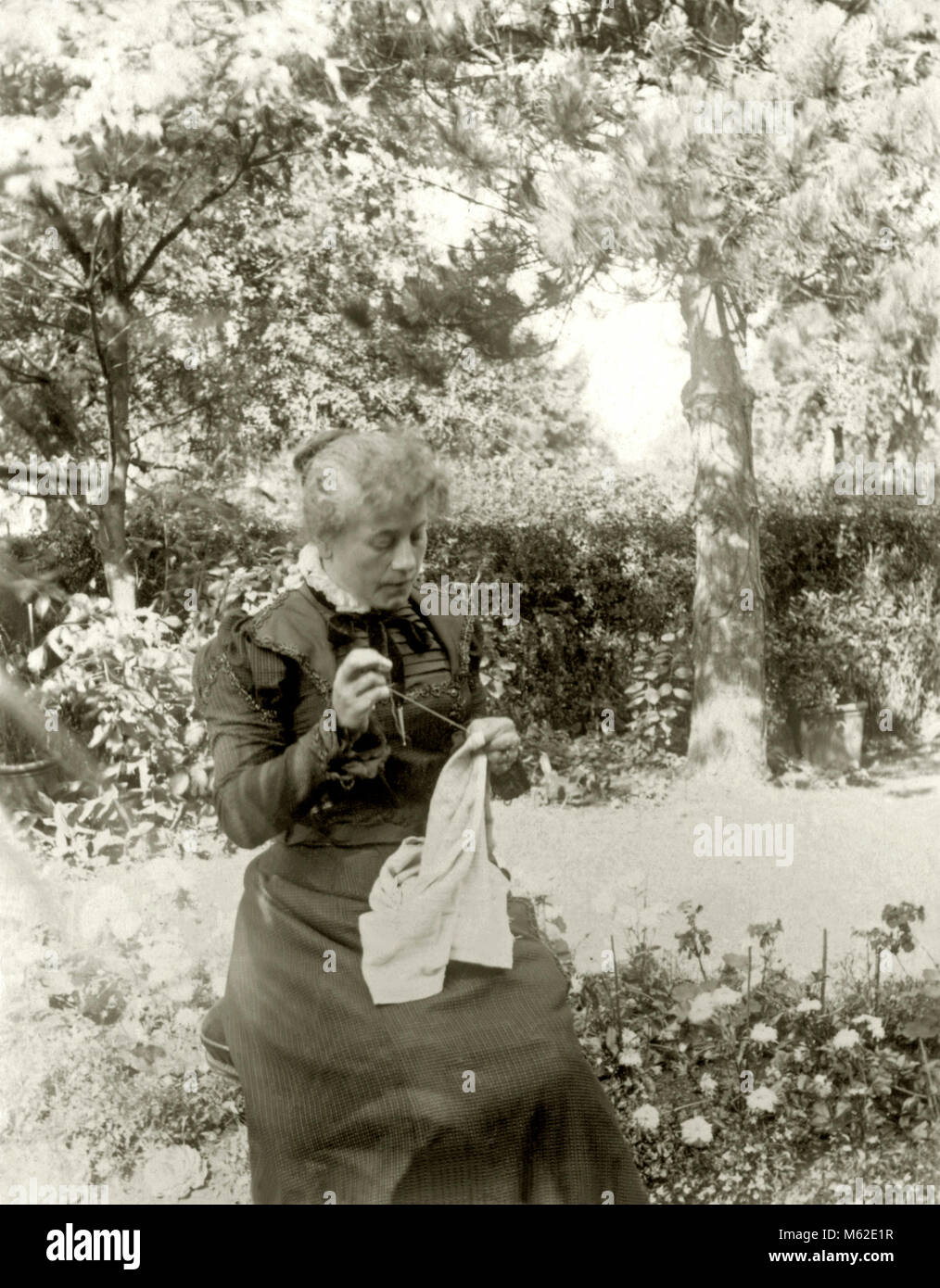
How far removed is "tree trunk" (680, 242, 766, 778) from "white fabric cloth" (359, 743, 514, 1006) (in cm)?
68

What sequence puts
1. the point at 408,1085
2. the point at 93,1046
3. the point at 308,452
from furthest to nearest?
1. the point at 93,1046
2. the point at 308,452
3. the point at 408,1085

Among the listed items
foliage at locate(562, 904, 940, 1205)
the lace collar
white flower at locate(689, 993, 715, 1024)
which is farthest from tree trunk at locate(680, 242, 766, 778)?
the lace collar

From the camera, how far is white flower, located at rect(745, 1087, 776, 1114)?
2457 mm

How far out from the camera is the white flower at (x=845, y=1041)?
249 cm

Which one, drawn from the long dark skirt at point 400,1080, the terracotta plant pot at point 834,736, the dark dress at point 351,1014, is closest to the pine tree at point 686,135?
the terracotta plant pot at point 834,736

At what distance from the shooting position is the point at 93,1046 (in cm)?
247

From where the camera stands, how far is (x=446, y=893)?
7.04 feet

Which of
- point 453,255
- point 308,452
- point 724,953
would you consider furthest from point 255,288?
point 724,953

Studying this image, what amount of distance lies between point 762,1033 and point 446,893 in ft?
2.71

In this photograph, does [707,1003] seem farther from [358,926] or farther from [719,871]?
[358,926]

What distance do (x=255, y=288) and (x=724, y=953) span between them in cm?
173

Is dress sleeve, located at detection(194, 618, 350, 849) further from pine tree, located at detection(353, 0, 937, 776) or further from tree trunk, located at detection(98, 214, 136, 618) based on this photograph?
pine tree, located at detection(353, 0, 937, 776)

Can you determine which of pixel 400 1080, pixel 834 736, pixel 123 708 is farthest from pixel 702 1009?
pixel 123 708
